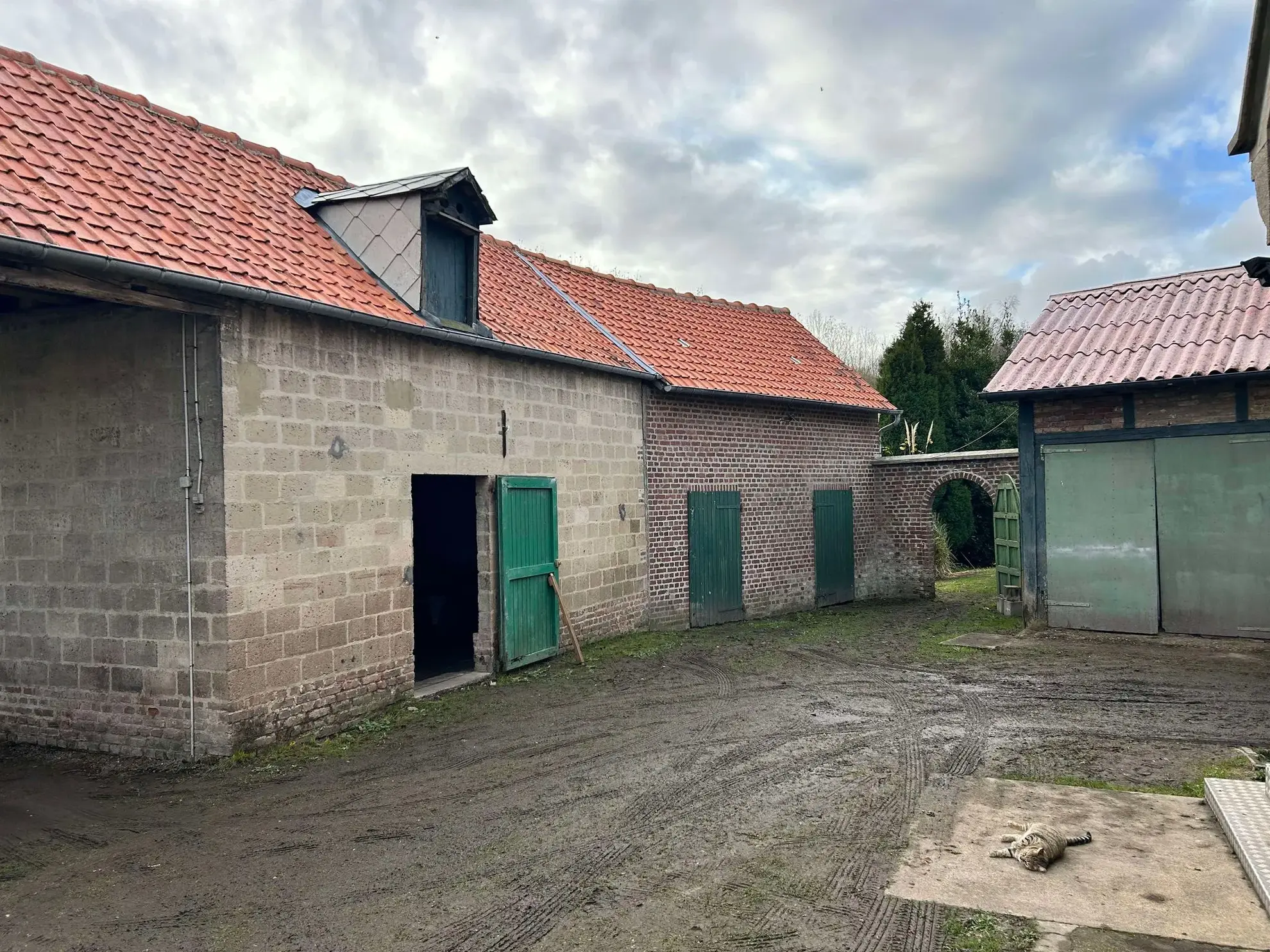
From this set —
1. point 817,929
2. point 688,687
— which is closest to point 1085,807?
point 817,929

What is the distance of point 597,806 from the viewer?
217 inches

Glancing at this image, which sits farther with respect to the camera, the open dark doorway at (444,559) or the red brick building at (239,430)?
the open dark doorway at (444,559)

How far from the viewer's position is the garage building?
392 inches

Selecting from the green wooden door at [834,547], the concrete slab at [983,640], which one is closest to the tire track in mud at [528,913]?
the concrete slab at [983,640]

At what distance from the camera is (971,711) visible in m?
7.61

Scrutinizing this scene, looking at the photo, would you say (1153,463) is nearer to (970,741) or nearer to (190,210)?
(970,741)

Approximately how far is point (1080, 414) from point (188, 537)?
32.9 ft

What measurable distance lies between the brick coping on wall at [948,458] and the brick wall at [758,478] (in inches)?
13.9

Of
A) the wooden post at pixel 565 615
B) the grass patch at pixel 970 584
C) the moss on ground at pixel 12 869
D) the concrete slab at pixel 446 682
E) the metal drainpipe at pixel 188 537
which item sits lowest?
the grass patch at pixel 970 584

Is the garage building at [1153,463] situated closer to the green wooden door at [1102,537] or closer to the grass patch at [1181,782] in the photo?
the green wooden door at [1102,537]

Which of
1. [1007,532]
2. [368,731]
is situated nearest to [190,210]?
[368,731]

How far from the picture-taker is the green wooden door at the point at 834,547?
15.1m

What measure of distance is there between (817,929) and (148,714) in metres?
5.28

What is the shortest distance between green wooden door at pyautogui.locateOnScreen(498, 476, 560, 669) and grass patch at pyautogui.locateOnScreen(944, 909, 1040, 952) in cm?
621
